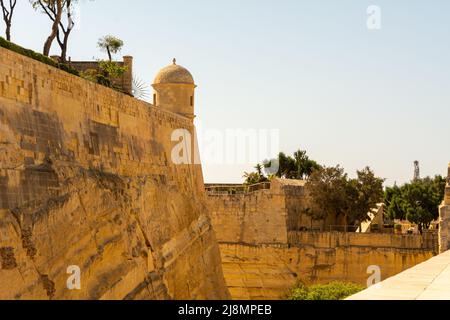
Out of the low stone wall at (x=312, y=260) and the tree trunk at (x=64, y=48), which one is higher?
the tree trunk at (x=64, y=48)

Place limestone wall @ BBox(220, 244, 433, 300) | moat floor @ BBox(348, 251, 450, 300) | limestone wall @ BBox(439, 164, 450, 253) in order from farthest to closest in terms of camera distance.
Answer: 1. limestone wall @ BBox(220, 244, 433, 300)
2. limestone wall @ BBox(439, 164, 450, 253)
3. moat floor @ BBox(348, 251, 450, 300)

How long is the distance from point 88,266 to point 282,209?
2053cm

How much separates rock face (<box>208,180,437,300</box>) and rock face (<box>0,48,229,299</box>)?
9253 mm

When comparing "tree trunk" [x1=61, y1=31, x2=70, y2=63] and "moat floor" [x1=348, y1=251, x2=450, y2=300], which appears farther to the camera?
"tree trunk" [x1=61, y1=31, x2=70, y2=63]

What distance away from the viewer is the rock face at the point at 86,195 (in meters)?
13.0

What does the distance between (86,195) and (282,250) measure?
1933cm

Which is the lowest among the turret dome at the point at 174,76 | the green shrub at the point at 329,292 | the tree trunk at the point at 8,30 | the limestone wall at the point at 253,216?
the green shrub at the point at 329,292

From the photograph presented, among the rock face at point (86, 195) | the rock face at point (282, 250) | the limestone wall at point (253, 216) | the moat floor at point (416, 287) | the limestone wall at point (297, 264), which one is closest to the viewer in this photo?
the moat floor at point (416, 287)

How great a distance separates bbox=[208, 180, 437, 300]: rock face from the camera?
108 ft

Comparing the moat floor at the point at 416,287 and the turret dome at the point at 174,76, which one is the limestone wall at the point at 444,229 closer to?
the moat floor at the point at 416,287

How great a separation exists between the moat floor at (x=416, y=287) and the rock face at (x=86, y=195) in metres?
5.89

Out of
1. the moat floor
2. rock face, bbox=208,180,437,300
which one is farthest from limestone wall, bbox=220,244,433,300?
the moat floor

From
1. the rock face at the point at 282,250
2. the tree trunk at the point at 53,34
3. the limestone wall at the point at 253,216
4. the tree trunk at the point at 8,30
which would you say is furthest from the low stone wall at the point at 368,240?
the tree trunk at the point at 8,30

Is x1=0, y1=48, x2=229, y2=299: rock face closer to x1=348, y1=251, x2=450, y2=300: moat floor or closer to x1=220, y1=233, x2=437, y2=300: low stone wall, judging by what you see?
x1=348, y1=251, x2=450, y2=300: moat floor
